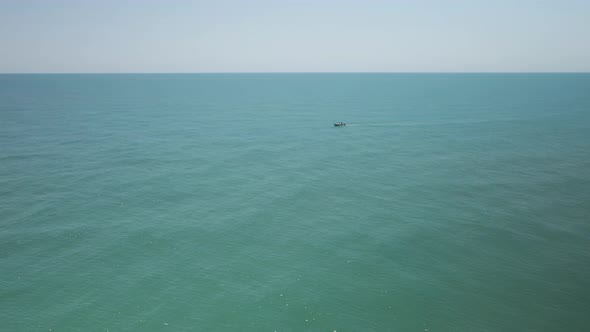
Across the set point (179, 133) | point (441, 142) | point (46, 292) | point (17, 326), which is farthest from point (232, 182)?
point (441, 142)

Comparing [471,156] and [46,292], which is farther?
[471,156]

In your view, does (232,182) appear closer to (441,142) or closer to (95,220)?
(95,220)

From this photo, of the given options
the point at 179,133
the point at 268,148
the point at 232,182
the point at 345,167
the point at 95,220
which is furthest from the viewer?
the point at 179,133

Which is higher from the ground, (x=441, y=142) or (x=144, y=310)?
(x=441, y=142)

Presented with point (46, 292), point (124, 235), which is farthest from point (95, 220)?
point (46, 292)

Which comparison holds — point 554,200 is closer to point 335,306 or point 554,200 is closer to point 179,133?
point 335,306

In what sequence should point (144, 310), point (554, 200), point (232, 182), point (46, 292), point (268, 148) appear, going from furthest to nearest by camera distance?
point (268, 148), point (232, 182), point (554, 200), point (46, 292), point (144, 310)
